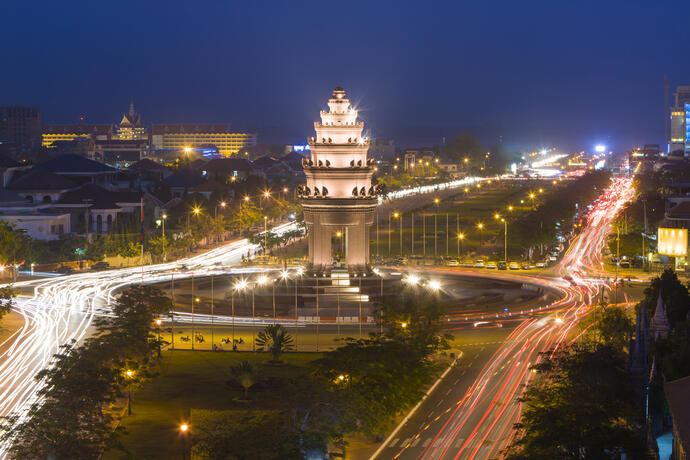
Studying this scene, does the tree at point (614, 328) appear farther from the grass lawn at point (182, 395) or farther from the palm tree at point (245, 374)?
the palm tree at point (245, 374)

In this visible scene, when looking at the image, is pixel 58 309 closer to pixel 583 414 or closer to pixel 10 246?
pixel 10 246

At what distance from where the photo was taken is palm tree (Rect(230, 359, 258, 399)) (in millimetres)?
41156

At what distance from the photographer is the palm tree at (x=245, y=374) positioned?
41.2 m

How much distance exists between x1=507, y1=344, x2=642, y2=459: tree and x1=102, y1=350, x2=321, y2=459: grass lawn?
873 centimetres

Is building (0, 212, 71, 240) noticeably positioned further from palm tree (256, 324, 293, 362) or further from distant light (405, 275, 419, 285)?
palm tree (256, 324, 293, 362)

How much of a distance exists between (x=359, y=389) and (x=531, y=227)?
219 ft

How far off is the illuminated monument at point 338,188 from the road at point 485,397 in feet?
37.2

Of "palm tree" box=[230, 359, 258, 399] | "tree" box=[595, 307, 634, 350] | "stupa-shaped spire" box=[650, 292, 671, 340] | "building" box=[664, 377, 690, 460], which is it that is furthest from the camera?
"tree" box=[595, 307, 634, 350]

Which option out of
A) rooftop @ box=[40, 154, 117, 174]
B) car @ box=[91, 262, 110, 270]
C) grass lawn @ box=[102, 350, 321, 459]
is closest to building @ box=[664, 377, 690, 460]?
grass lawn @ box=[102, 350, 321, 459]

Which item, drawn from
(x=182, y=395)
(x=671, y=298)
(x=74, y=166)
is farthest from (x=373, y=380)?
(x=74, y=166)

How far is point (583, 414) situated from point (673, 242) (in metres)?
55.2

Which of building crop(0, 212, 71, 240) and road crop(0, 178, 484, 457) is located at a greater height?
building crop(0, 212, 71, 240)

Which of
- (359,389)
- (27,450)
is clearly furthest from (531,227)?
(27,450)

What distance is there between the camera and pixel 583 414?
31.5 metres
